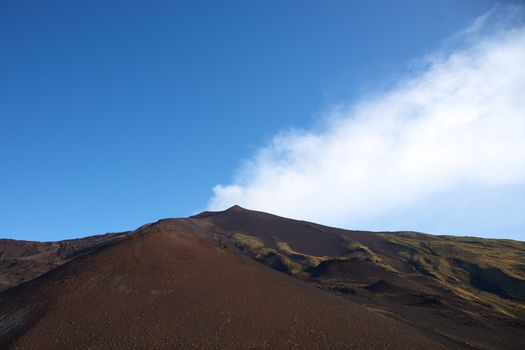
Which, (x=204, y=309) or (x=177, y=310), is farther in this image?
(x=204, y=309)

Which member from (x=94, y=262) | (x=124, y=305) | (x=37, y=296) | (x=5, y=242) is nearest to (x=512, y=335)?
(x=124, y=305)

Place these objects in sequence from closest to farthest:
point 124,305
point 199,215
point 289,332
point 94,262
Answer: point 289,332, point 124,305, point 94,262, point 199,215

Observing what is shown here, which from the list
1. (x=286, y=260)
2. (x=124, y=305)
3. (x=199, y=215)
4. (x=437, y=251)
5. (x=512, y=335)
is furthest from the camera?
(x=199, y=215)

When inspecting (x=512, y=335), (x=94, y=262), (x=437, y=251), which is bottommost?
(x=512, y=335)

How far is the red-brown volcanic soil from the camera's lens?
120ft

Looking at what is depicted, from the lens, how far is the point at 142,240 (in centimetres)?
5731

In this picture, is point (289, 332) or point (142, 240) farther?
point (142, 240)

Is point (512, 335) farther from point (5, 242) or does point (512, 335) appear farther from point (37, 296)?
point (5, 242)

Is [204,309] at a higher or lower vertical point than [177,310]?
higher

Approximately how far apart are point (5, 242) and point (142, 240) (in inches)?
5075

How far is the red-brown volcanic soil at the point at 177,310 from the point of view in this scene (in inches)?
1443

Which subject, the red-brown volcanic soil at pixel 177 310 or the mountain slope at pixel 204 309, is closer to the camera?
the red-brown volcanic soil at pixel 177 310

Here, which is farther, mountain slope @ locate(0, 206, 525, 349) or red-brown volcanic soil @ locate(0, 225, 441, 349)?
mountain slope @ locate(0, 206, 525, 349)

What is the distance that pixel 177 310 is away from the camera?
41094 mm
